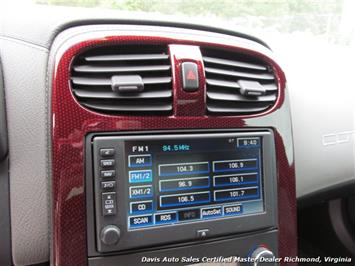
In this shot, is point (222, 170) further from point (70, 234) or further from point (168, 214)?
point (70, 234)

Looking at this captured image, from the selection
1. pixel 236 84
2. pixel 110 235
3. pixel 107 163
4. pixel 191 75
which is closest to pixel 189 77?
pixel 191 75

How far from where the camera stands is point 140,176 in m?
0.79

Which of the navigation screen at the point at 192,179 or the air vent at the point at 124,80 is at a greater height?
the air vent at the point at 124,80

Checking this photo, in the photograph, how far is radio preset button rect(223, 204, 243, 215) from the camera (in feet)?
2.89

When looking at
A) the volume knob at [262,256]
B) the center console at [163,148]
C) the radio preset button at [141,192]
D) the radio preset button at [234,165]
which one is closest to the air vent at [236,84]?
the center console at [163,148]

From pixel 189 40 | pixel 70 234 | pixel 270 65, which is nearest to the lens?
pixel 70 234

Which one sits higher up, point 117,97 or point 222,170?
point 117,97

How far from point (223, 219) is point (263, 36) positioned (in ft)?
1.55

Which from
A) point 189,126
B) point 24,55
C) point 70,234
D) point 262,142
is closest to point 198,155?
point 189,126

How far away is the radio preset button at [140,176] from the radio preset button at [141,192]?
0.04 feet

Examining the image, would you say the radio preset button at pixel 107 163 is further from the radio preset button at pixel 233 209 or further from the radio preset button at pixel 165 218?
the radio preset button at pixel 233 209

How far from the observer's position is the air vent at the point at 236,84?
34.6 inches

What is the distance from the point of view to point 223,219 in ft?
2.87

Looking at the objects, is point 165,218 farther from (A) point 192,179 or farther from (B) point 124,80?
(B) point 124,80
